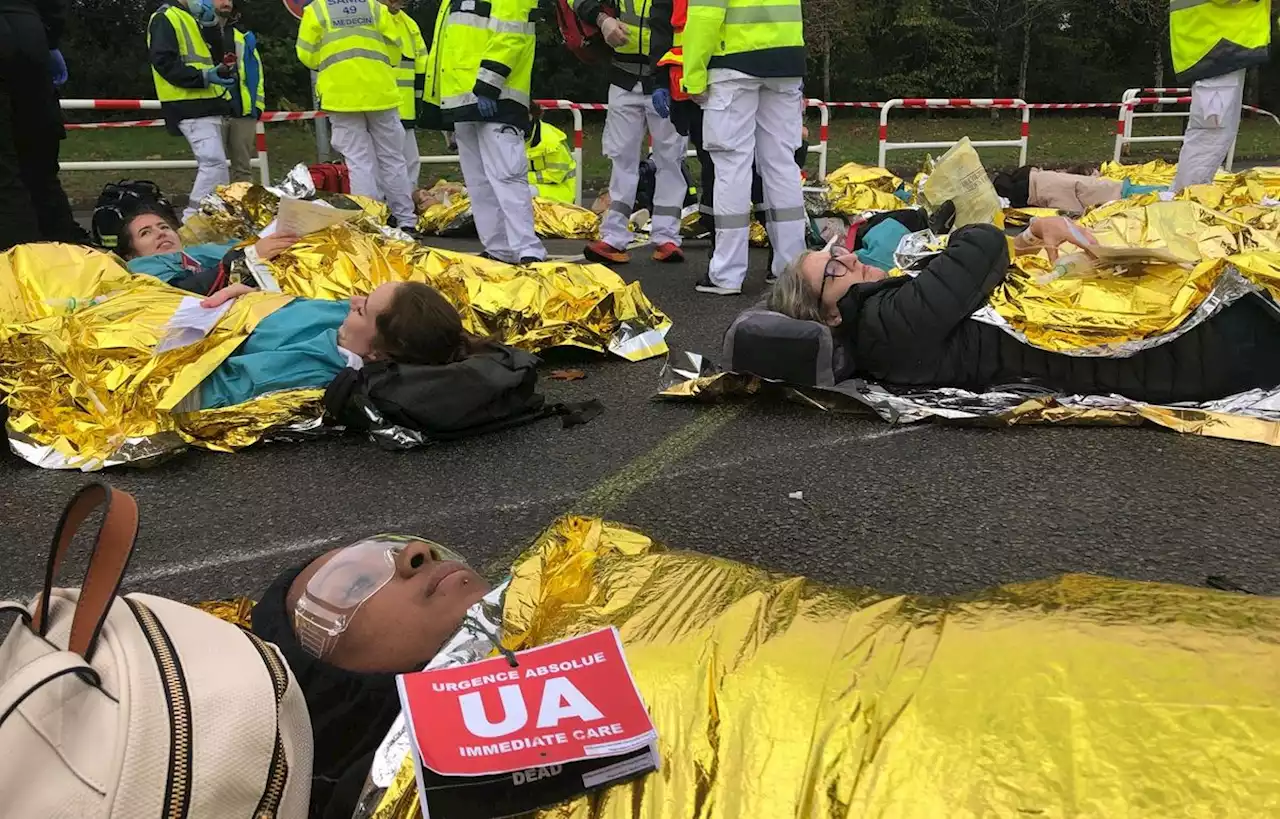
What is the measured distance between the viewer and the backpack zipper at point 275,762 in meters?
0.95

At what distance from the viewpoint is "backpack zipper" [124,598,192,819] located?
0.86 meters

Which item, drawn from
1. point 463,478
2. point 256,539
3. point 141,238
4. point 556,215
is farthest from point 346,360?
point 556,215

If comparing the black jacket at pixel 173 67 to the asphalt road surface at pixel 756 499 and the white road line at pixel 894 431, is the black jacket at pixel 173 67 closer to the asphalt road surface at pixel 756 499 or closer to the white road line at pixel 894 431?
the asphalt road surface at pixel 756 499

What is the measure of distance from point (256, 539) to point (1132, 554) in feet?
7.12

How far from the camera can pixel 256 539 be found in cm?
246

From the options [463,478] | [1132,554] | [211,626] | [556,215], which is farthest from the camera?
[556,215]

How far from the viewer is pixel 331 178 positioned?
817cm

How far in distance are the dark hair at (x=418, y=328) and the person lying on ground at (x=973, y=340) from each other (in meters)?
1.18

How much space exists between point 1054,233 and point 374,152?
220 inches

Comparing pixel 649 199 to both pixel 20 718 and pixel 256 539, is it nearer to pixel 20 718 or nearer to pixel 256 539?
pixel 256 539

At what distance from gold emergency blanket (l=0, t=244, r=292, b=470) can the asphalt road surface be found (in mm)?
98

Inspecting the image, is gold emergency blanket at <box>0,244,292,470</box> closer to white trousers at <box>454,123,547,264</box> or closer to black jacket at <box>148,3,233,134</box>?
white trousers at <box>454,123,547,264</box>

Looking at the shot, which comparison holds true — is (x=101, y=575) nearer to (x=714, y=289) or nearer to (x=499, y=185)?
(x=714, y=289)

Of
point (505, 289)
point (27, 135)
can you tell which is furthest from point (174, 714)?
point (27, 135)
